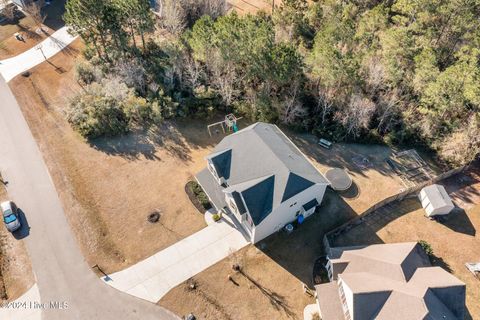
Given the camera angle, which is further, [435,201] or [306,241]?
[435,201]

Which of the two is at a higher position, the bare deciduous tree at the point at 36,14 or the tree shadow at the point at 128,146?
the bare deciduous tree at the point at 36,14

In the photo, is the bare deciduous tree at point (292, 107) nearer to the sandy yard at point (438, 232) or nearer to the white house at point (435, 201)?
the sandy yard at point (438, 232)

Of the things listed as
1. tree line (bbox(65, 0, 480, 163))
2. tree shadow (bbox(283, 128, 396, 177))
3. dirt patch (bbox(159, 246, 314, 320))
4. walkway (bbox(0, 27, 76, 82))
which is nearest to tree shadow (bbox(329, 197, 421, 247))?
tree shadow (bbox(283, 128, 396, 177))

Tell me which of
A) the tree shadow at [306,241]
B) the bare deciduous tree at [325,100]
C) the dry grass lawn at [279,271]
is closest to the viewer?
the dry grass lawn at [279,271]

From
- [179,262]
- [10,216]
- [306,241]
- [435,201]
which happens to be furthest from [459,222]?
[10,216]

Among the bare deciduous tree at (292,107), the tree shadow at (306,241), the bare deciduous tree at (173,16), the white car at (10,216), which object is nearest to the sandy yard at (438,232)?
the tree shadow at (306,241)

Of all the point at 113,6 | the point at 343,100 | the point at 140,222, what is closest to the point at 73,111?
the point at 113,6

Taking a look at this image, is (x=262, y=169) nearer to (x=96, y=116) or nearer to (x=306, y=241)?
(x=306, y=241)
